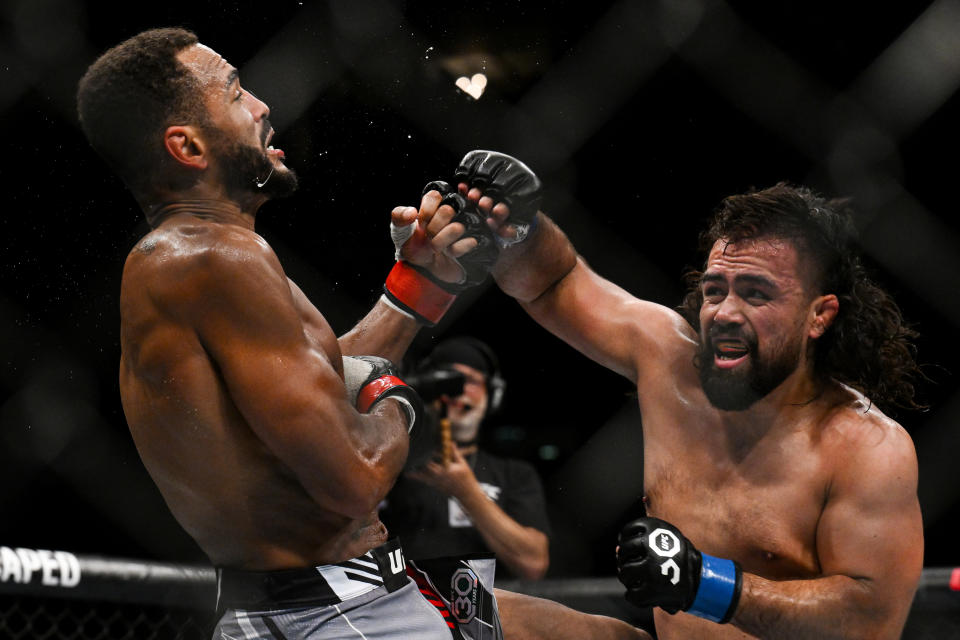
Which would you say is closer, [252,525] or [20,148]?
[252,525]

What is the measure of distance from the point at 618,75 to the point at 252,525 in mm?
3112

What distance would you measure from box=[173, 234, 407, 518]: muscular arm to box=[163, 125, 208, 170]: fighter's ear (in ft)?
0.71

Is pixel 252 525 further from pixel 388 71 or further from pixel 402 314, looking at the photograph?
pixel 388 71

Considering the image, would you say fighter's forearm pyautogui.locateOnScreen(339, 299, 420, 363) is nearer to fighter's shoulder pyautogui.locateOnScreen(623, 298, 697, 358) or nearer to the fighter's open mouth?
fighter's shoulder pyautogui.locateOnScreen(623, 298, 697, 358)

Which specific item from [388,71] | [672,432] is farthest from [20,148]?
[672,432]

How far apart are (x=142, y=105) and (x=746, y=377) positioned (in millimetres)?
1314

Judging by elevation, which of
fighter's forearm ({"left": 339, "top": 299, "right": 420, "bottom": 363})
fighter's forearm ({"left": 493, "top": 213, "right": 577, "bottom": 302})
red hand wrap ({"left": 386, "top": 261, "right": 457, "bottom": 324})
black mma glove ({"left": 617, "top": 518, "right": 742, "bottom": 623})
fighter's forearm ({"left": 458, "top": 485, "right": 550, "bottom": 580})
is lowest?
fighter's forearm ({"left": 458, "top": 485, "right": 550, "bottom": 580})

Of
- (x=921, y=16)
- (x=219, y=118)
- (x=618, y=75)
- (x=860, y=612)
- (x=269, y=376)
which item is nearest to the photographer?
(x=269, y=376)

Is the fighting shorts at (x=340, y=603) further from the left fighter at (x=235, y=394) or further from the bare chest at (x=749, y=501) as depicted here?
the bare chest at (x=749, y=501)

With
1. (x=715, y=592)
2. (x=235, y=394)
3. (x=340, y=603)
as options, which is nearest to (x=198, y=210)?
(x=235, y=394)

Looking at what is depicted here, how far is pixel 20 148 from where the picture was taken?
2977 mm

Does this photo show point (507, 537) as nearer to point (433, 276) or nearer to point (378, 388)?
point (433, 276)

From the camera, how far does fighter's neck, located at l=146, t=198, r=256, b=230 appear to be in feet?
5.41

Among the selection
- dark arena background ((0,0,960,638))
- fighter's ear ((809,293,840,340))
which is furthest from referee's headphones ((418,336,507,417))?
fighter's ear ((809,293,840,340))
